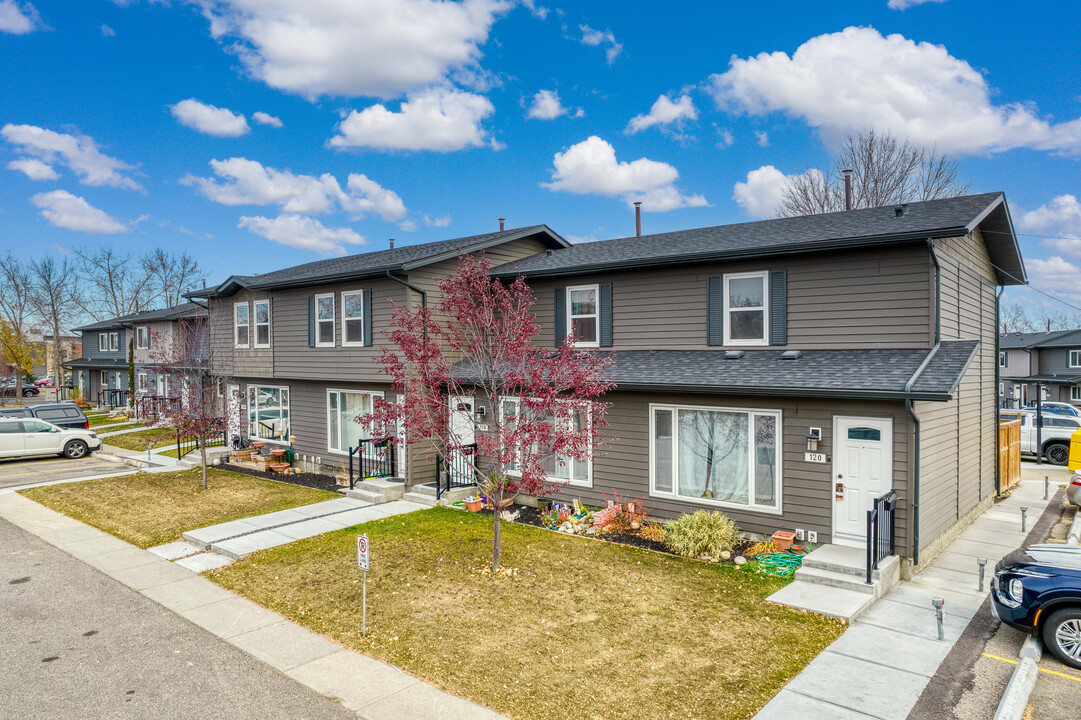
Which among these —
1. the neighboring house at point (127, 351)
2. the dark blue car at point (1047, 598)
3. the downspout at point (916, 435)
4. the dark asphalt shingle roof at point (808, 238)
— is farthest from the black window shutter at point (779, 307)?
the neighboring house at point (127, 351)

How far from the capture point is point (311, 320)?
1731 cm

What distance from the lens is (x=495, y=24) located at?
2381cm

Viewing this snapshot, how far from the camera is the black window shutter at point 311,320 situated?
17.2 metres

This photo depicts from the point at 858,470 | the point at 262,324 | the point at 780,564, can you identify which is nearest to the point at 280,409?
the point at 262,324

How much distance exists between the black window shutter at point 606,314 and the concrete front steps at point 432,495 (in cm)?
483

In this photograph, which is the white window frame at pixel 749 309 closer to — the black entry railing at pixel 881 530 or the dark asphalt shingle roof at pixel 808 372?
the dark asphalt shingle roof at pixel 808 372

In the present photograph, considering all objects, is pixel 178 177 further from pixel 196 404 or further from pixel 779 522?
pixel 779 522

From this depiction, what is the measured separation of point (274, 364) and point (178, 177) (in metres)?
30.0

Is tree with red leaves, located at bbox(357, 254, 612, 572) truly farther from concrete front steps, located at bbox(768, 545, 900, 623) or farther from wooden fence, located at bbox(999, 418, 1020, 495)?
wooden fence, located at bbox(999, 418, 1020, 495)

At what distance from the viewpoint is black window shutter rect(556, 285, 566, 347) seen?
14148mm

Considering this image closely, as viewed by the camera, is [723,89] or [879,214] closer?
[879,214]

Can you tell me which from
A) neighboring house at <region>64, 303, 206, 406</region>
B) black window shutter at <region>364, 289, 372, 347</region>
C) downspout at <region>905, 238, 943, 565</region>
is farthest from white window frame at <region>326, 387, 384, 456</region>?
downspout at <region>905, 238, 943, 565</region>

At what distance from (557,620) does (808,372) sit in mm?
5752

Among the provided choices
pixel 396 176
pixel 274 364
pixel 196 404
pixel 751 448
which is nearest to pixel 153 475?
pixel 196 404
